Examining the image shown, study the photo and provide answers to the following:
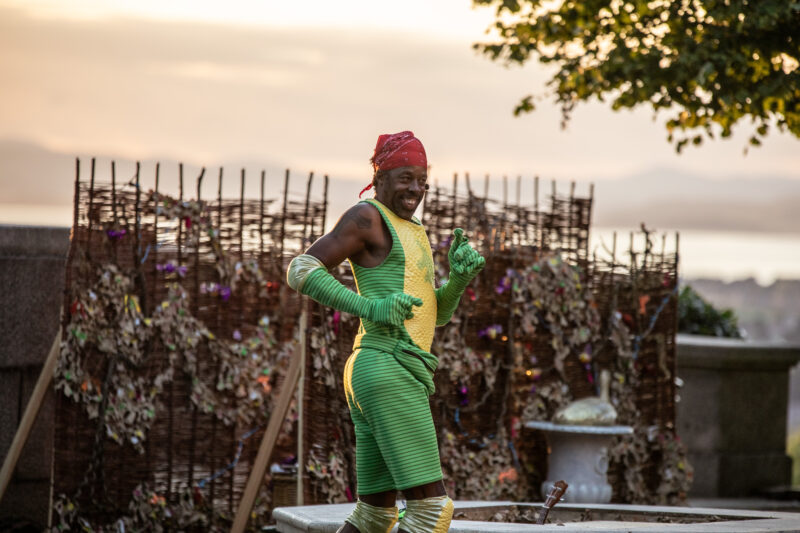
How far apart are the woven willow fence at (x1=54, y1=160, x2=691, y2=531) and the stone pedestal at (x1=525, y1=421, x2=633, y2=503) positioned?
0.67 feet

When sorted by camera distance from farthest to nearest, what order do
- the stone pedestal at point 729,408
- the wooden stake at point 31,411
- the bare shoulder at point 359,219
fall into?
1. the stone pedestal at point 729,408
2. the wooden stake at point 31,411
3. the bare shoulder at point 359,219

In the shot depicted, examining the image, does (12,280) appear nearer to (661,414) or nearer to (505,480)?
(505,480)

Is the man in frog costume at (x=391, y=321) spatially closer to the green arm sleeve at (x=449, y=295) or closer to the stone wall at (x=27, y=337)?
the green arm sleeve at (x=449, y=295)

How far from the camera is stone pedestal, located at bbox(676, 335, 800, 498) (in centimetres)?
1114

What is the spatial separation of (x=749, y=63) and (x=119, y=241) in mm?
6037

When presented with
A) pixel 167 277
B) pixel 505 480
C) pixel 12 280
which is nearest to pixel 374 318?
pixel 167 277

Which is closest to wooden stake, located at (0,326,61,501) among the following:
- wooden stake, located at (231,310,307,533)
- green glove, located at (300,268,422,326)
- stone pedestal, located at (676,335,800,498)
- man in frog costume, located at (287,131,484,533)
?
wooden stake, located at (231,310,307,533)

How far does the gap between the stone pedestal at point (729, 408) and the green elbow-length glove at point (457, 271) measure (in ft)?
21.9

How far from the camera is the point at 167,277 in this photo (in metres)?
7.25

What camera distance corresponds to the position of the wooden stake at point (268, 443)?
6.77 m

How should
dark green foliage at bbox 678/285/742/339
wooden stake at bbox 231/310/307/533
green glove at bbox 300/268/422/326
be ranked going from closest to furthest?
green glove at bbox 300/268/422/326
wooden stake at bbox 231/310/307/533
dark green foliage at bbox 678/285/742/339

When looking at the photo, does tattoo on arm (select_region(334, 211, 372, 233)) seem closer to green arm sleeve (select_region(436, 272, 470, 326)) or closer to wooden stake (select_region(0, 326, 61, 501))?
green arm sleeve (select_region(436, 272, 470, 326))

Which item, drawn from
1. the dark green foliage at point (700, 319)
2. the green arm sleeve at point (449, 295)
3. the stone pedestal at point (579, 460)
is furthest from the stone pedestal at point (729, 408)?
the green arm sleeve at point (449, 295)

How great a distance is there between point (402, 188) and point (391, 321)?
57 cm
